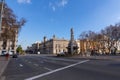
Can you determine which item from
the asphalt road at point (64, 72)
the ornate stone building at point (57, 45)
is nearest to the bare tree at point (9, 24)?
the asphalt road at point (64, 72)

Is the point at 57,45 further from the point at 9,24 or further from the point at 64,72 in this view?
the point at 64,72

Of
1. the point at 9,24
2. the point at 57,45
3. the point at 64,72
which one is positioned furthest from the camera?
the point at 57,45

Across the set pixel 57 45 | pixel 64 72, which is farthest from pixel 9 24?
pixel 57 45

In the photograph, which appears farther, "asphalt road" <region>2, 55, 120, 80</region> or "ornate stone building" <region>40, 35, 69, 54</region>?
"ornate stone building" <region>40, 35, 69, 54</region>

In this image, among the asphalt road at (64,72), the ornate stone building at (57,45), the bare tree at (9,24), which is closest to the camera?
the asphalt road at (64,72)

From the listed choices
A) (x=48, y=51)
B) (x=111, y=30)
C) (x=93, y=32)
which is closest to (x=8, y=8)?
(x=111, y=30)

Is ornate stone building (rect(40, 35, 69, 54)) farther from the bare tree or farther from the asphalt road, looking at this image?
the asphalt road

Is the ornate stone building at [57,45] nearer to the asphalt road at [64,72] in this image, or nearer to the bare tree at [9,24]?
the bare tree at [9,24]

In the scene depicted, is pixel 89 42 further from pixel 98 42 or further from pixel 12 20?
pixel 12 20

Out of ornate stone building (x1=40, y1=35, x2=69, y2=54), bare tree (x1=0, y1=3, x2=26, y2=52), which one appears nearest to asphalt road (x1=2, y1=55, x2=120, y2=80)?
bare tree (x1=0, y1=3, x2=26, y2=52)

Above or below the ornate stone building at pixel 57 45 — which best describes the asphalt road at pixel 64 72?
below

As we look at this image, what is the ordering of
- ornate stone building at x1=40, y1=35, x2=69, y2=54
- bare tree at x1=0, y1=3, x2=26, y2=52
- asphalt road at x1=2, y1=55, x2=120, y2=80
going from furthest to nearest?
ornate stone building at x1=40, y1=35, x2=69, y2=54
bare tree at x1=0, y1=3, x2=26, y2=52
asphalt road at x1=2, y1=55, x2=120, y2=80

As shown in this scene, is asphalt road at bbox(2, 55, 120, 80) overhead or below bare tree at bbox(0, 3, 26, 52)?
below

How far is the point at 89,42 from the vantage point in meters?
121
